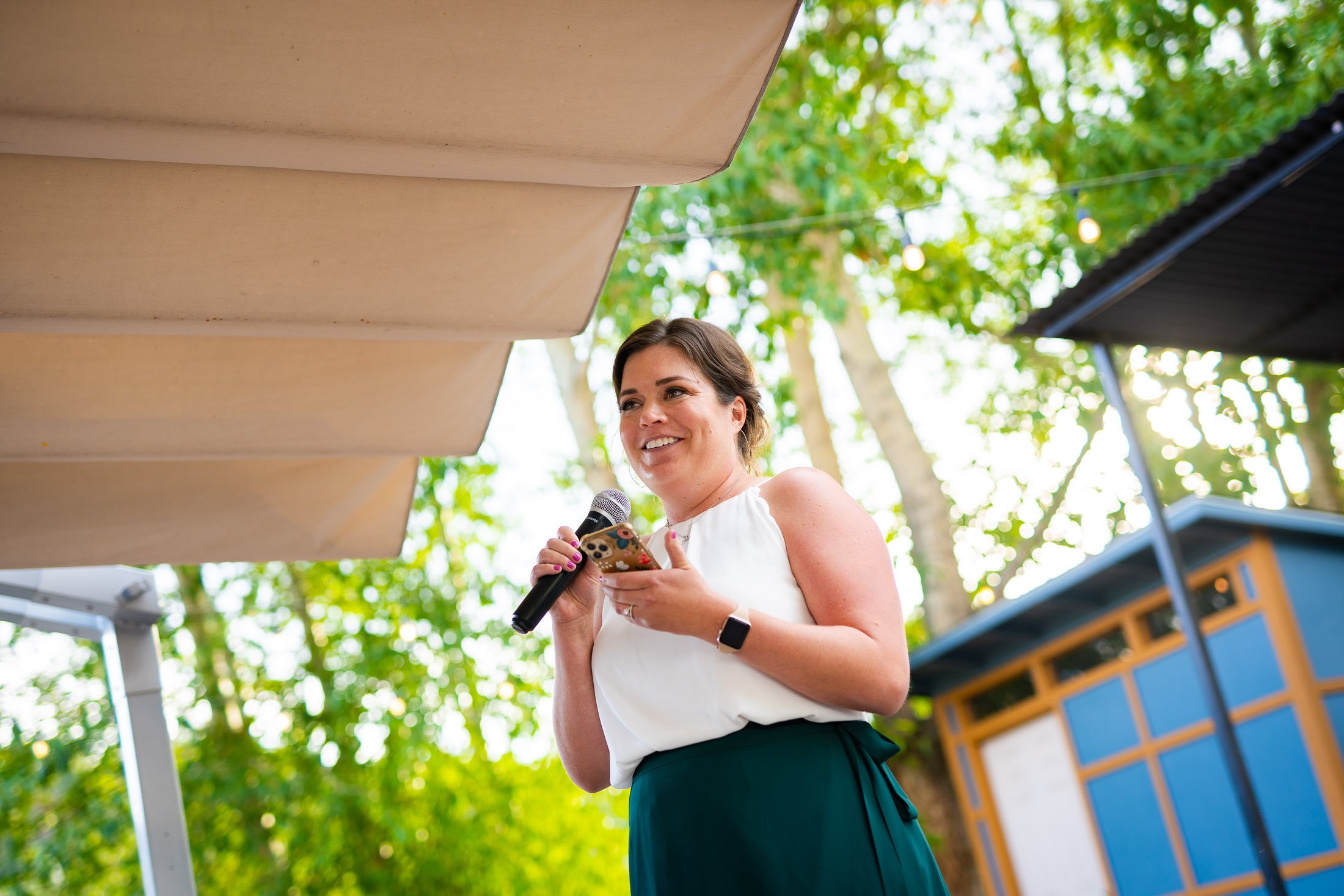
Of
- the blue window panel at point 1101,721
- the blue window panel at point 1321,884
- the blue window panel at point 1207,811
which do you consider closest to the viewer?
the blue window panel at point 1321,884

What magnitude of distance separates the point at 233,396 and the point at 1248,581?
6735 millimetres

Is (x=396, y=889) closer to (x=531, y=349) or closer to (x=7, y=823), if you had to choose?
(x=7, y=823)

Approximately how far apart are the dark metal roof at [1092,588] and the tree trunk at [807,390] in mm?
1793

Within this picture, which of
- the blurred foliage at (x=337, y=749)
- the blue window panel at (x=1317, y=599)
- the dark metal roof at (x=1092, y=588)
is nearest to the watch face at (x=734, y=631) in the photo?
the dark metal roof at (x=1092, y=588)

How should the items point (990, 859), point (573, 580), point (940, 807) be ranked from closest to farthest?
point (573, 580) < point (990, 859) < point (940, 807)

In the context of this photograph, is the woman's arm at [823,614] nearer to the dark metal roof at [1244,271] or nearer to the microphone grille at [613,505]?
the microphone grille at [613,505]

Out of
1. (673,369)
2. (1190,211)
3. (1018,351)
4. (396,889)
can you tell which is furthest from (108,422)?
(1018,351)

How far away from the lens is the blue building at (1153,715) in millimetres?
6785

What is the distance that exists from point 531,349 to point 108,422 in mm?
11628

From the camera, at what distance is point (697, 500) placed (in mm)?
1889

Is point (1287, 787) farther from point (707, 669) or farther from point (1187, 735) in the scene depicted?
point (707, 669)

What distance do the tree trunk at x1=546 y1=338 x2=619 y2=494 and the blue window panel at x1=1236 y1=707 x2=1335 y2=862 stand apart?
16.0ft

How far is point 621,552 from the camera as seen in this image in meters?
1.54

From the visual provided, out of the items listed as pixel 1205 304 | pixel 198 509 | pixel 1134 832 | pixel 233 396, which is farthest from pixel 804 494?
pixel 1134 832
